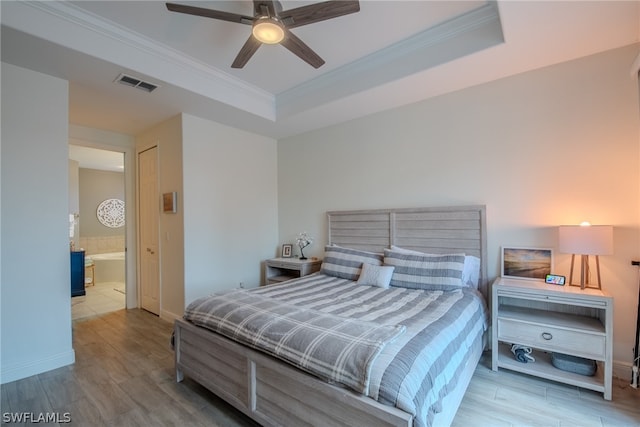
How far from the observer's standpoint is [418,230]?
3262mm

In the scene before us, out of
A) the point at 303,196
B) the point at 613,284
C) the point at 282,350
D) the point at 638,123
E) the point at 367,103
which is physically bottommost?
the point at 282,350

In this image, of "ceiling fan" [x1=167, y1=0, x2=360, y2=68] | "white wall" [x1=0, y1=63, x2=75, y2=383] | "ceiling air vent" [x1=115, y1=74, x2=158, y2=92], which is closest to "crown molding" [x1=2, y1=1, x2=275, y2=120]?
"ceiling air vent" [x1=115, y1=74, x2=158, y2=92]

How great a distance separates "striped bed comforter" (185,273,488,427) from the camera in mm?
1285

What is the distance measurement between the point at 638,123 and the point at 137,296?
5931mm

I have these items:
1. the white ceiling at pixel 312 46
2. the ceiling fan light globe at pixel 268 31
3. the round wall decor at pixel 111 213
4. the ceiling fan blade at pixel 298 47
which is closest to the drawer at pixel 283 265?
the white ceiling at pixel 312 46

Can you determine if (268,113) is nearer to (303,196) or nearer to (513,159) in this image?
(303,196)

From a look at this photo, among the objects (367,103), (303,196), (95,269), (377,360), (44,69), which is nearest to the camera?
(377,360)

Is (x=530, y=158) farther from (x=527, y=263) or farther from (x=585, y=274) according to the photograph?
(x=585, y=274)

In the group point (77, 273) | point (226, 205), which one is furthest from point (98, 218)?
point (226, 205)

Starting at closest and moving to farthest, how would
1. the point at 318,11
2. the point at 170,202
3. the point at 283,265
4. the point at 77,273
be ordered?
the point at 318,11 < the point at 170,202 < the point at 283,265 < the point at 77,273

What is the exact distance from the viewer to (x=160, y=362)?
2.70 metres

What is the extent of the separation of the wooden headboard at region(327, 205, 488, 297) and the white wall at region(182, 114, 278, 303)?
1.13 metres

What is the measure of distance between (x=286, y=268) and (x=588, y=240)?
3090 millimetres

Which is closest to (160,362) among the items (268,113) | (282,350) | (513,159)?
(282,350)
